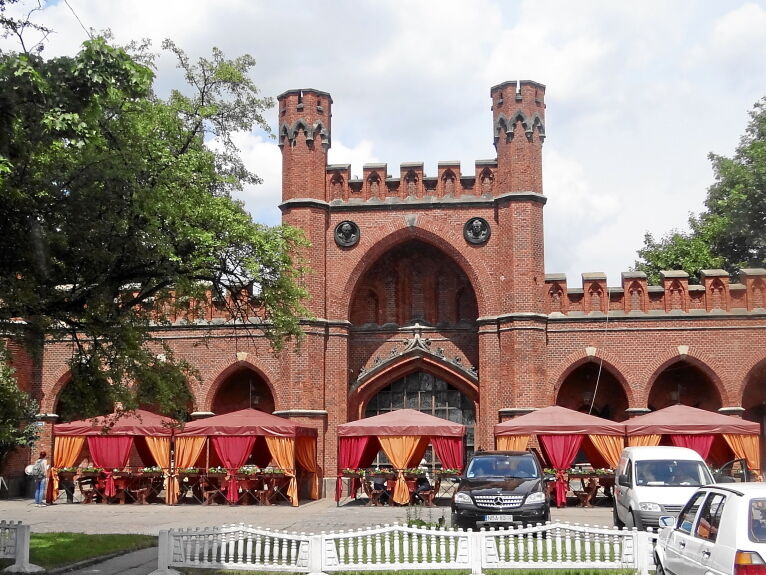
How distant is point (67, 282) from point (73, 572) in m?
3.59

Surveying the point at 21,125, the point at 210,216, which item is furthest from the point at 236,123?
the point at 21,125

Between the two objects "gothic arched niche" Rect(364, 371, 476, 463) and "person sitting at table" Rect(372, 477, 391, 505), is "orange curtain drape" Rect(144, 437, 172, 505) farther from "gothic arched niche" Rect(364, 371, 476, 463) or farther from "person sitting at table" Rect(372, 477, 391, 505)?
"gothic arched niche" Rect(364, 371, 476, 463)

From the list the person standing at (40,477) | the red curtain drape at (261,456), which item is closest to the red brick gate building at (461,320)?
the red curtain drape at (261,456)

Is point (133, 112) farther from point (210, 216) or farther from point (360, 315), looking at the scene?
point (360, 315)

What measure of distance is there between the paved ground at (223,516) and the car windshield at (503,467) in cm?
136

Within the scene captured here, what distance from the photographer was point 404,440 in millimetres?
21594

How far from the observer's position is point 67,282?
37.5ft

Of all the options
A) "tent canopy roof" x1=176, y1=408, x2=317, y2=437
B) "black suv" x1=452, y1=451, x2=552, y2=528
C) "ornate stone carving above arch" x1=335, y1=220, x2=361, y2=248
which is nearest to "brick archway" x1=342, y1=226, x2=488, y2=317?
"ornate stone carving above arch" x1=335, y1=220, x2=361, y2=248

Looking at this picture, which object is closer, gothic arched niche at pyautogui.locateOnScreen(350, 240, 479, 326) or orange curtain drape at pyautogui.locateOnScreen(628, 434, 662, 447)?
orange curtain drape at pyautogui.locateOnScreen(628, 434, 662, 447)

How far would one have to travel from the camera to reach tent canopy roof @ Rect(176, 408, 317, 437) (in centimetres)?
2195

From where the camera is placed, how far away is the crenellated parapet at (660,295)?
977 inches

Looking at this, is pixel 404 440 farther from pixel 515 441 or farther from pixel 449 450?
pixel 515 441

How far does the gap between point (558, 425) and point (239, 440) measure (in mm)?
7529

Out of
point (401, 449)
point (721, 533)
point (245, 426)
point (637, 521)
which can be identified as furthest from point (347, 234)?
point (721, 533)
